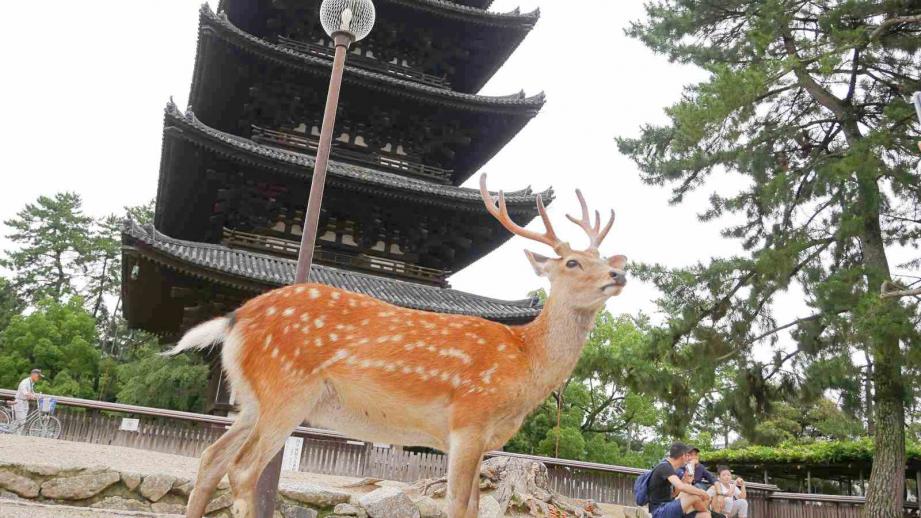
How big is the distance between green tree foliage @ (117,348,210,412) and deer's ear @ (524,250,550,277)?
792 inches

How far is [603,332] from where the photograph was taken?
32.7 m

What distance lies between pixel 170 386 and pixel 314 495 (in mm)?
19096

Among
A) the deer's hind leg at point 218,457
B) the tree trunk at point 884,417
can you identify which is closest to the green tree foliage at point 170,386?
the tree trunk at point 884,417

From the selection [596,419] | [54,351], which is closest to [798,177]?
[596,419]

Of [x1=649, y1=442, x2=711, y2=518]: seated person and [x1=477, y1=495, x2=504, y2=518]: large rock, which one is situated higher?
[x1=649, y1=442, x2=711, y2=518]: seated person

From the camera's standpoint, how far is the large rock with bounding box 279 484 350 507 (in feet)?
24.6

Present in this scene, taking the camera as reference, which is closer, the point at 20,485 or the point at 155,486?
the point at 20,485

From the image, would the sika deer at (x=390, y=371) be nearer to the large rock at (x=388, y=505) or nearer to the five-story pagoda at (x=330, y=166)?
the large rock at (x=388, y=505)

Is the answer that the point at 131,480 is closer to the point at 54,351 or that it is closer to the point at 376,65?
the point at 376,65

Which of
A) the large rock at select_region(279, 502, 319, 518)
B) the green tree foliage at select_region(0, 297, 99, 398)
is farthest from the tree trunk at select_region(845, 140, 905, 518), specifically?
the green tree foliage at select_region(0, 297, 99, 398)

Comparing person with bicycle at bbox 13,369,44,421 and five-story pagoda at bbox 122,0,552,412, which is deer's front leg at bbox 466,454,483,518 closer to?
five-story pagoda at bbox 122,0,552,412

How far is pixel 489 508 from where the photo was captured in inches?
332

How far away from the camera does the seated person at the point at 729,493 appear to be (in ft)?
23.3

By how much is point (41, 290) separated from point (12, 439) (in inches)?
1479
